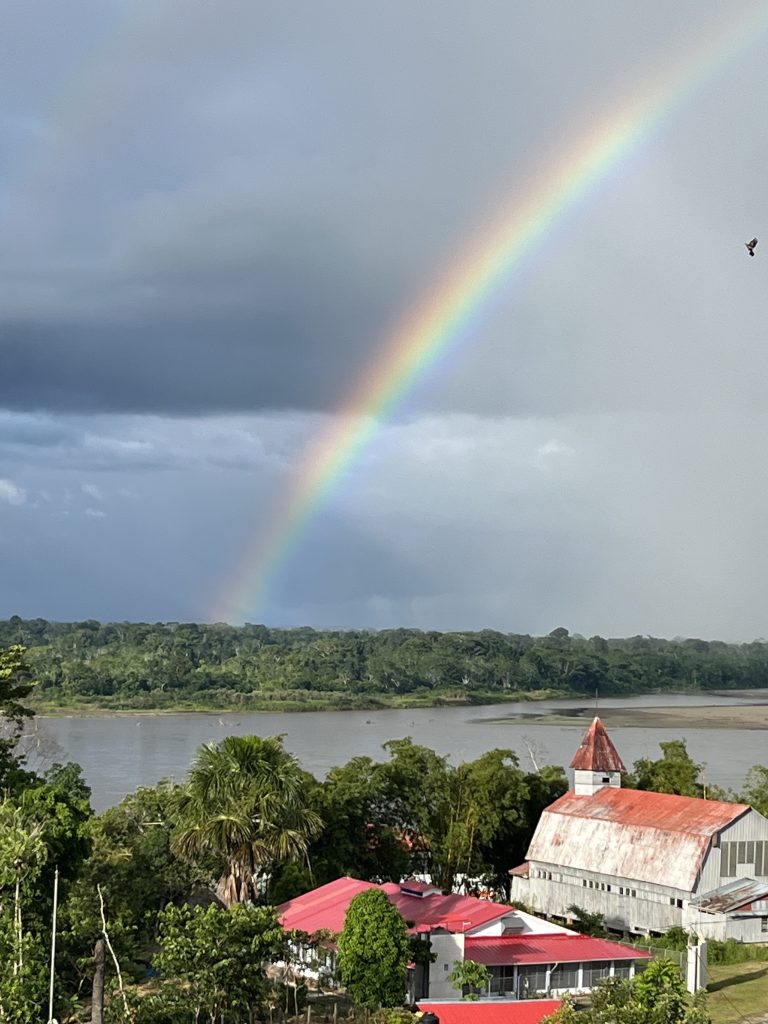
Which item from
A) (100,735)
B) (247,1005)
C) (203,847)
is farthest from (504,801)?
(100,735)

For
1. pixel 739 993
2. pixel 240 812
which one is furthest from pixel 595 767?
pixel 240 812

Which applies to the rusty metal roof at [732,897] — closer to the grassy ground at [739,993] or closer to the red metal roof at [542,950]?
the grassy ground at [739,993]

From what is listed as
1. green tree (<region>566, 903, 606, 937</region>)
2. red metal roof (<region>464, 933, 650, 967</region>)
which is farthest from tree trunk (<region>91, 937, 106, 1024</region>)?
green tree (<region>566, 903, 606, 937</region>)

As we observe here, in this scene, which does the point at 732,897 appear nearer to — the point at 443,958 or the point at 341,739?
the point at 443,958

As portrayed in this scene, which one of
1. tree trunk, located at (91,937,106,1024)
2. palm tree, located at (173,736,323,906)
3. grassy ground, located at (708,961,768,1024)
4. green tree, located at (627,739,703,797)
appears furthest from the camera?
green tree, located at (627,739,703,797)

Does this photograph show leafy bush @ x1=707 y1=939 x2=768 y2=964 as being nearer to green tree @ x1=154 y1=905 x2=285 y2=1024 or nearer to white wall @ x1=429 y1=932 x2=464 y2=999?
white wall @ x1=429 y1=932 x2=464 y2=999

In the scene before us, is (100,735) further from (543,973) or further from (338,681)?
(543,973)

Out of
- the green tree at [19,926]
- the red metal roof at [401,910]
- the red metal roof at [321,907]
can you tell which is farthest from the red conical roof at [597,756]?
the green tree at [19,926]
